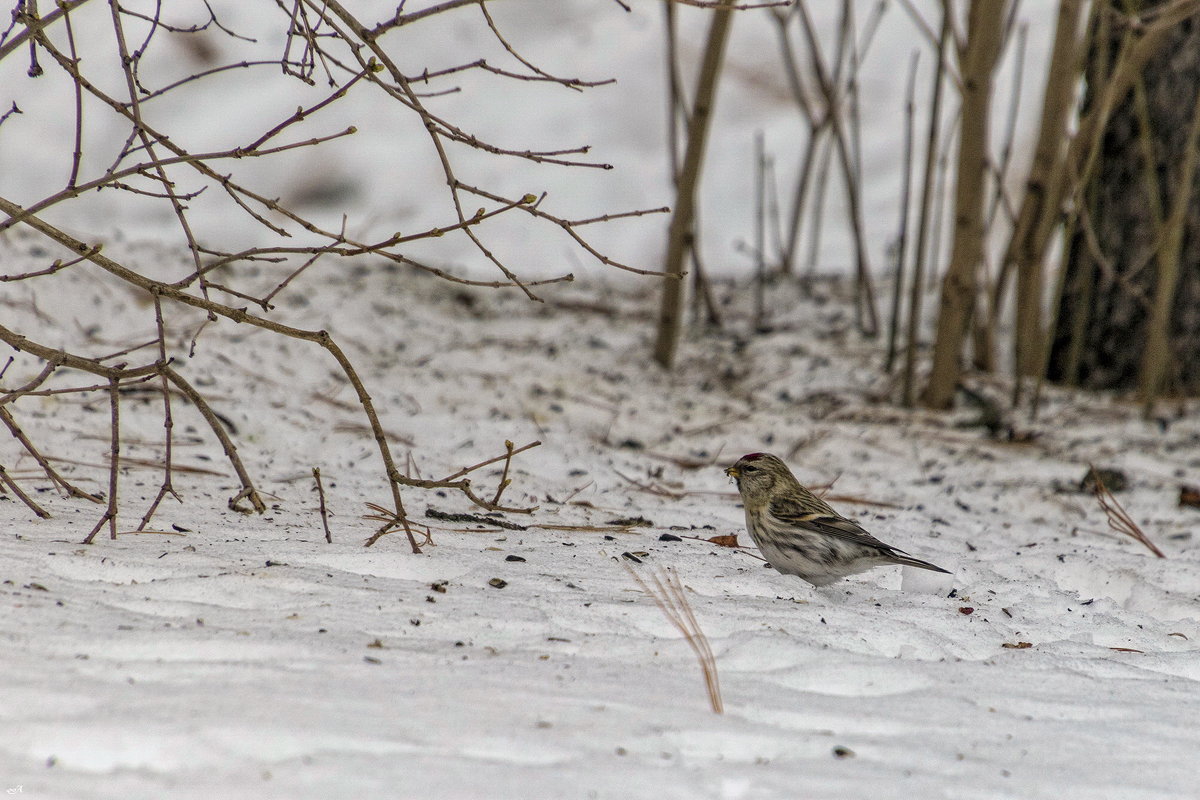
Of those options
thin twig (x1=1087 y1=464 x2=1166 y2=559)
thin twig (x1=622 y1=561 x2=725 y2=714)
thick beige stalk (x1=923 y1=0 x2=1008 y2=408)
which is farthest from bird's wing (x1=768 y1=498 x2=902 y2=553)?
thick beige stalk (x1=923 y1=0 x2=1008 y2=408)

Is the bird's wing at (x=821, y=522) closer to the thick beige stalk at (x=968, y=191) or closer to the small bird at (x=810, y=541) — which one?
the small bird at (x=810, y=541)

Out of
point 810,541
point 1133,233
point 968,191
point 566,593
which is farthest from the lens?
point 1133,233

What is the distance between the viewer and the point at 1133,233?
5.75 m

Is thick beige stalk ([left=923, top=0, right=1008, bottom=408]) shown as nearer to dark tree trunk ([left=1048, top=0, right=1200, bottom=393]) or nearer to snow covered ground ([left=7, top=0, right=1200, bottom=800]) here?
snow covered ground ([left=7, top=0, right=1200, bottom=800])

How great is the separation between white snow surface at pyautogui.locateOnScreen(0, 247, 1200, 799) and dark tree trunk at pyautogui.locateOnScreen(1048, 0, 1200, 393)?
0.84m

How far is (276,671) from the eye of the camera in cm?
182

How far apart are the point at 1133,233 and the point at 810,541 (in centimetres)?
379

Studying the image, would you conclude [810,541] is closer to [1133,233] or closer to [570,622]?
[570,622]

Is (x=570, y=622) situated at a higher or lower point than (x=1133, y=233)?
lower

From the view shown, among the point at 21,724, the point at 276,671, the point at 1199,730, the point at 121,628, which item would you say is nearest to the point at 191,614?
the point at 121,628

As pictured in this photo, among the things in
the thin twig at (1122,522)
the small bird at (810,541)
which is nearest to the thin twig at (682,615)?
the small bird at (810,541)

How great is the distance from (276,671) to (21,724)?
0.38 meters

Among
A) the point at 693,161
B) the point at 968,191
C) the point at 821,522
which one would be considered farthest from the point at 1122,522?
the point at 693,161

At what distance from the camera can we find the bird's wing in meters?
2.81
